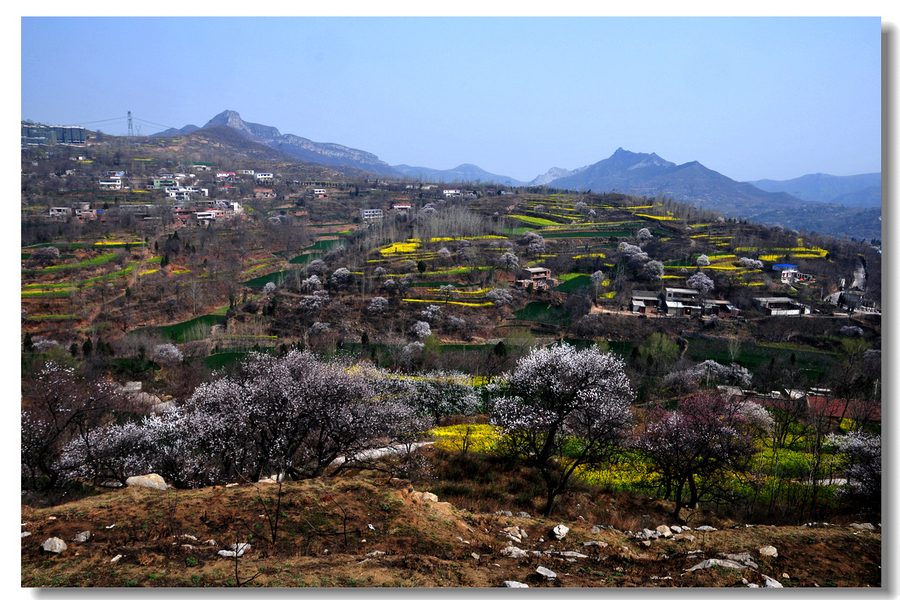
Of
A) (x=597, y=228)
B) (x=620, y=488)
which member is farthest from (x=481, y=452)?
(x=597, y=228)

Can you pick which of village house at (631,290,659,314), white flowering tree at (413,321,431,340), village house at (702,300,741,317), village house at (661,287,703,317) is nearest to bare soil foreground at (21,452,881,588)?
white flowering tree at (413,321,431,340)

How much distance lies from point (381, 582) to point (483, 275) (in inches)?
1454

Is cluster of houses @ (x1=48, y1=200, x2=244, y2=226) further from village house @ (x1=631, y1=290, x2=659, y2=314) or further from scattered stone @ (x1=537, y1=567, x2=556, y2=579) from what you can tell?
village house @ (x1=631, y1=290, x2=659, y2=314)

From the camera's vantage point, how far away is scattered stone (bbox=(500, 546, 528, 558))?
245 inches

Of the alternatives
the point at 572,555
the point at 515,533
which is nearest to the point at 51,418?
the point at 515,533

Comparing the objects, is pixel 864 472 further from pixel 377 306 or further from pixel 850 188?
pixel 377 306

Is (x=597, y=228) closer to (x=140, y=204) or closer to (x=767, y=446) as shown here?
(x=767, y=446)

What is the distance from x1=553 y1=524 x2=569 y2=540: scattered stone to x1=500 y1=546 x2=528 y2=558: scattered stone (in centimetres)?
76

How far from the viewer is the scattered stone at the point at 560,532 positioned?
683 centimetres

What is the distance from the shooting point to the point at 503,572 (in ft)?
19.2

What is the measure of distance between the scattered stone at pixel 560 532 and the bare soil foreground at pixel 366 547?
62 millimetres

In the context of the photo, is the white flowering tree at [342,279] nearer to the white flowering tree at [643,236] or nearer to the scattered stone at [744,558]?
the white flowering tree at [643,236]

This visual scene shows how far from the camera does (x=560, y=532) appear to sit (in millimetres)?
6863

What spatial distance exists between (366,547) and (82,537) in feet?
11.6
